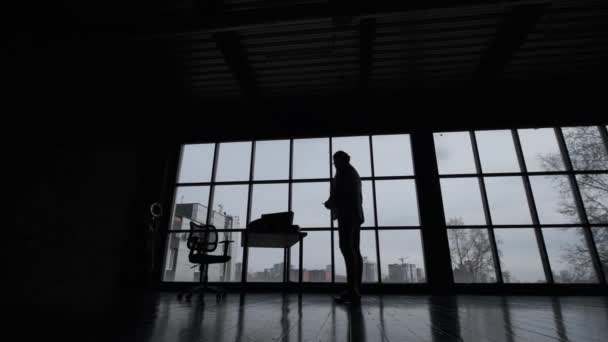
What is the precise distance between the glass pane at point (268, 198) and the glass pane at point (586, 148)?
5065 millimetres

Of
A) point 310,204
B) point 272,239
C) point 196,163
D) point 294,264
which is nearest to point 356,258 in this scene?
point 272,239

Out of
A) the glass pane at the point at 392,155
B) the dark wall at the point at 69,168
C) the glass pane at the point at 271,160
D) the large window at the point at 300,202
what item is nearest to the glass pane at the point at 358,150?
the large window at the point at 300,202

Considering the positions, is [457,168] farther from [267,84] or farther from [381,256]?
[267,84]

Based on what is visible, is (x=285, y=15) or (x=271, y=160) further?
(x=271, y=160)

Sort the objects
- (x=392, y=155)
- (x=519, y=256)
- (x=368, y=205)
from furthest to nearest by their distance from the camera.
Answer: (x=392, y=155) → (x=368, y=205) → (x=519, y=256)

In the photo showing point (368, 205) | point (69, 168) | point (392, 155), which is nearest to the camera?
point (69, 168)

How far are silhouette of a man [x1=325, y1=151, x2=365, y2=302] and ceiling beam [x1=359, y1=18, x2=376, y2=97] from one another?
7.49 feet

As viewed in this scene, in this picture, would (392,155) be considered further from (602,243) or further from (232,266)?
(232,266)

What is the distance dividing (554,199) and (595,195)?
621 mm

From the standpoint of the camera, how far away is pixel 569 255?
420cm

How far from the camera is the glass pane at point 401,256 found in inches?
170

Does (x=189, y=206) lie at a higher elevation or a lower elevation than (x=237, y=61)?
lower

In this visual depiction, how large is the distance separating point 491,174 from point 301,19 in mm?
4090

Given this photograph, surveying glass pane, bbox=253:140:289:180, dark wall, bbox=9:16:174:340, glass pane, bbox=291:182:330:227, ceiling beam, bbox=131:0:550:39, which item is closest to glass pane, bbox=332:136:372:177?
glass pane, bbox=291:182:330:227
